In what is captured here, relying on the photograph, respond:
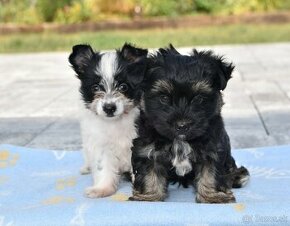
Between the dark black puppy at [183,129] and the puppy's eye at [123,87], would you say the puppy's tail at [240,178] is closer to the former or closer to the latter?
the dark black puppy at [183,129]

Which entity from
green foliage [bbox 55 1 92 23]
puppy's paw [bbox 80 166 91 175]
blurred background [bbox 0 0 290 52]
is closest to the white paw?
puppy's paw [bbox 80 166 91 175]

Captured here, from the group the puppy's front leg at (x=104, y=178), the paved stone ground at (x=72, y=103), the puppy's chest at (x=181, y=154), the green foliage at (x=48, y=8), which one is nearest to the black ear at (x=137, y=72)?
the puppy's chest at (x=181, y=154)

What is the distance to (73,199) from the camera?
460 centimetres

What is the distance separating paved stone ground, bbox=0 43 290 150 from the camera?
23.6 ft

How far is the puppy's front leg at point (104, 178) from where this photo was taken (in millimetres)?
4746

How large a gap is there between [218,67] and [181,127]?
0.58m

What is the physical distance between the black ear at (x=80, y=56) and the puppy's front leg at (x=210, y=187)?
54.8 inches

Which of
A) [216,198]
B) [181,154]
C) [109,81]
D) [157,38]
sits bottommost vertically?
[157,38]

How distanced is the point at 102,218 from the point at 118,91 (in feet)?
3.85

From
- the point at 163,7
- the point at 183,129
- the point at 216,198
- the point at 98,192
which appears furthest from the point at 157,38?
the point at 183,129

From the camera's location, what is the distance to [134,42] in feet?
62.3

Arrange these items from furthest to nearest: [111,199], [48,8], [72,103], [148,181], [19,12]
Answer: [19,12]
[48,8]
[72,103]
[111,199]
[148,181]

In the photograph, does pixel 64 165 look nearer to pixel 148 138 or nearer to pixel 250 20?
pixel 148 138

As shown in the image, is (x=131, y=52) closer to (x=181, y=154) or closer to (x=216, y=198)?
(x=181, y=154)
